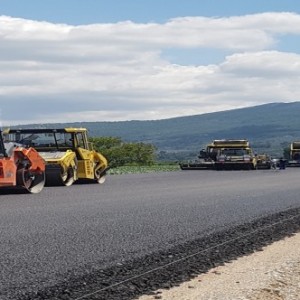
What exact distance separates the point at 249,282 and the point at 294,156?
53.0 meters

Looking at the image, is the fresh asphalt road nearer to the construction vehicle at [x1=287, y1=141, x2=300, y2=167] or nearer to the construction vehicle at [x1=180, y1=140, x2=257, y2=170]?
the construction vehicle at [x1=180, y1=140, x2=257, y2=170]

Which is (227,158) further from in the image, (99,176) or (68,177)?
(68,177)

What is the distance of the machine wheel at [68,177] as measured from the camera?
26.2 meters

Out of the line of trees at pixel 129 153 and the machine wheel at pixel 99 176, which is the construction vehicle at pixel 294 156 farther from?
the line of trees at pixel 129 153

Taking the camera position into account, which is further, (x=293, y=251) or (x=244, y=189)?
(x=244, y=189)

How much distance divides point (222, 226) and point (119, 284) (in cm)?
637

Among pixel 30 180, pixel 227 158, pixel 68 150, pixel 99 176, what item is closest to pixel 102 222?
pixel 30 180

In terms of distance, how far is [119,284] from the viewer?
8766 millimetres

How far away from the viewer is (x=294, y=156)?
61156mm

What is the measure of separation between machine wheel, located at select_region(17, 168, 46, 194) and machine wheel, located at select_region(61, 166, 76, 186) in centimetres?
310

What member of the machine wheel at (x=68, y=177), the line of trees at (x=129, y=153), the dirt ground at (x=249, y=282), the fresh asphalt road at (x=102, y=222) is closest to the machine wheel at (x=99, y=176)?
the machine wheel at (x=68, y=177)

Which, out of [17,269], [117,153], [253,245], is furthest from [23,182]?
[117,153]

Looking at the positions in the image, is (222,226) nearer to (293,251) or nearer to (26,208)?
(293,251)

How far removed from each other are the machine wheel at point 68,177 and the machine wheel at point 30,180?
3.10 m
